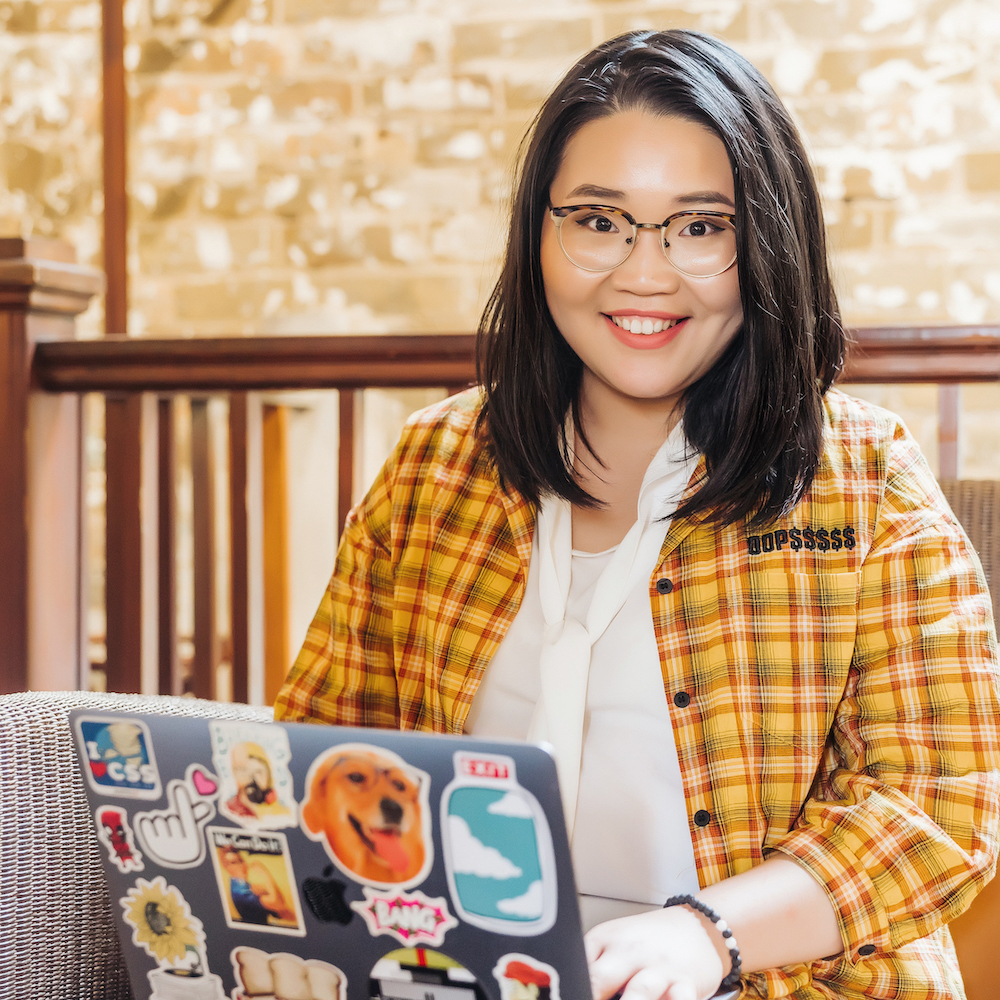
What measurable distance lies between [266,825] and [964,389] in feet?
8.73

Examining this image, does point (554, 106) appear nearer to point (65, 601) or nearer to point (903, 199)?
point (65, 601)

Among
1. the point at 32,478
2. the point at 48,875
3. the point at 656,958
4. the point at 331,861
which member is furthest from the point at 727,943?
the point at 32,478

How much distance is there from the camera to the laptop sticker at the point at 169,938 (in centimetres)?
74

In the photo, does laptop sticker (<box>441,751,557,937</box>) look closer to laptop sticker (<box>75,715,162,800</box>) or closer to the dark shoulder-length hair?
laptop sticker (<box>75,715,162,800</box>)

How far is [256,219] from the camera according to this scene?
329 cm

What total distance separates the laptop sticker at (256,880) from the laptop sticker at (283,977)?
24 mm

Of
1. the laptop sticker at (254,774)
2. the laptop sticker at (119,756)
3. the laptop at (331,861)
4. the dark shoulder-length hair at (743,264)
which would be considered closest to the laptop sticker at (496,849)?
the laptop at (331,861)

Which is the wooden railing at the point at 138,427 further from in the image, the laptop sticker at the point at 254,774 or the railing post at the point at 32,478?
the laptop sticker at the point at 254,774

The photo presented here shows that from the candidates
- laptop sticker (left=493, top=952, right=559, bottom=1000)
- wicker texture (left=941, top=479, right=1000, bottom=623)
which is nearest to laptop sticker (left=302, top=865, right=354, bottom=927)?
laptop sticker (left=493, top=952, right=559, bottom=1000)

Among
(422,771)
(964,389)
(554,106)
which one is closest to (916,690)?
(422,771)

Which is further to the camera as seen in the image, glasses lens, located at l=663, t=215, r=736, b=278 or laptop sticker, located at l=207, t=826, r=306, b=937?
glasses lens, located at l=663, t=215, r=736, b=278

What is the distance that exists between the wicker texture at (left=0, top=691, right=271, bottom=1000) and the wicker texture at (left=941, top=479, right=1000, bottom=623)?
1055mm

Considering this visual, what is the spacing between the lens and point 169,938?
0.75 m

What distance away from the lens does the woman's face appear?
1.06 meters
